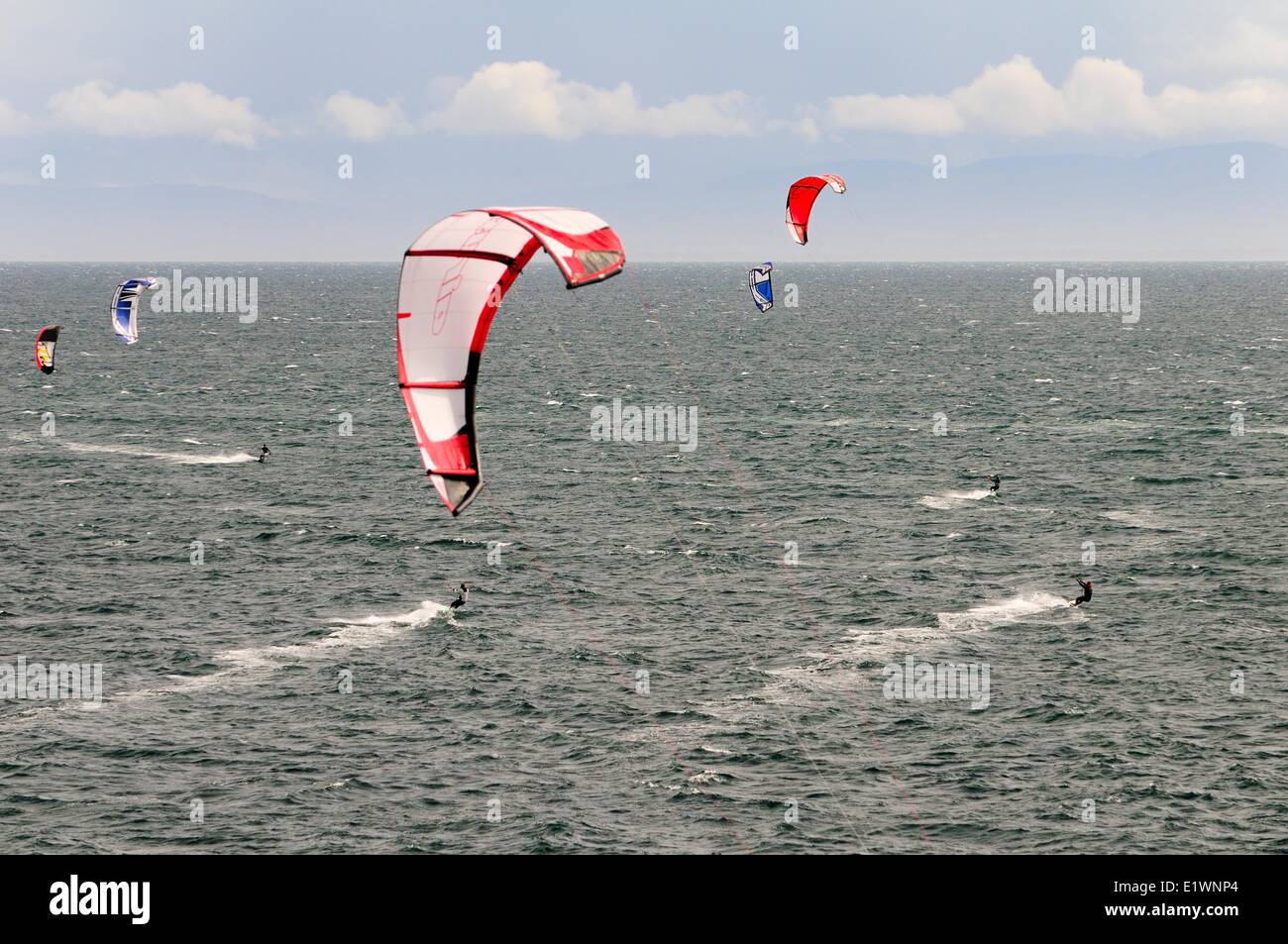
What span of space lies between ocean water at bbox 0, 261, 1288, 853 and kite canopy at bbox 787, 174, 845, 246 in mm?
15940

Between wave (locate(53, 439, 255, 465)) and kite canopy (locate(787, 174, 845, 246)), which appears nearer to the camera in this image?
kite canopy (locate(787, 174, 845, 246))

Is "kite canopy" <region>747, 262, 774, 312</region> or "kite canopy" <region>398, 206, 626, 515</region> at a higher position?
"kite canopy" <region>747, 262, 774, 312</region>

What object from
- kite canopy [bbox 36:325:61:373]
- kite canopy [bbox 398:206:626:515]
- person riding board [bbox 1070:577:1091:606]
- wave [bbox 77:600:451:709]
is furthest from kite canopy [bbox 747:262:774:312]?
kite canopy [bbox 398:206:626:515]

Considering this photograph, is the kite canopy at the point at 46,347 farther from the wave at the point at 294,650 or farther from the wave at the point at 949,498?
the wave at the point at 949,498

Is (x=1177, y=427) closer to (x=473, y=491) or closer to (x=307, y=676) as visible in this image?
(x=307, y=676)

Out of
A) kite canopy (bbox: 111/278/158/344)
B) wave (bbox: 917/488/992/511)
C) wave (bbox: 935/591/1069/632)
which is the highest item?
kite canopy (bbox: 111/278/158/344)

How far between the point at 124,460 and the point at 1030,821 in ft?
230

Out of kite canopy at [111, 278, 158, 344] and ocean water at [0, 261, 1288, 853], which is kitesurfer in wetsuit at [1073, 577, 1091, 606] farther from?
kite canopy at [111, 278, 158, 344]

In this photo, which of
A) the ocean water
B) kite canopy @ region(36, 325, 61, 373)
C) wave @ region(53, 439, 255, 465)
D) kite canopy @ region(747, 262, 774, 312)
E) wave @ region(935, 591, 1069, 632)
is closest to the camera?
the ocean water

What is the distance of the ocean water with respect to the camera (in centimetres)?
4272

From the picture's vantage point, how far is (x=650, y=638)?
57.8 metres
